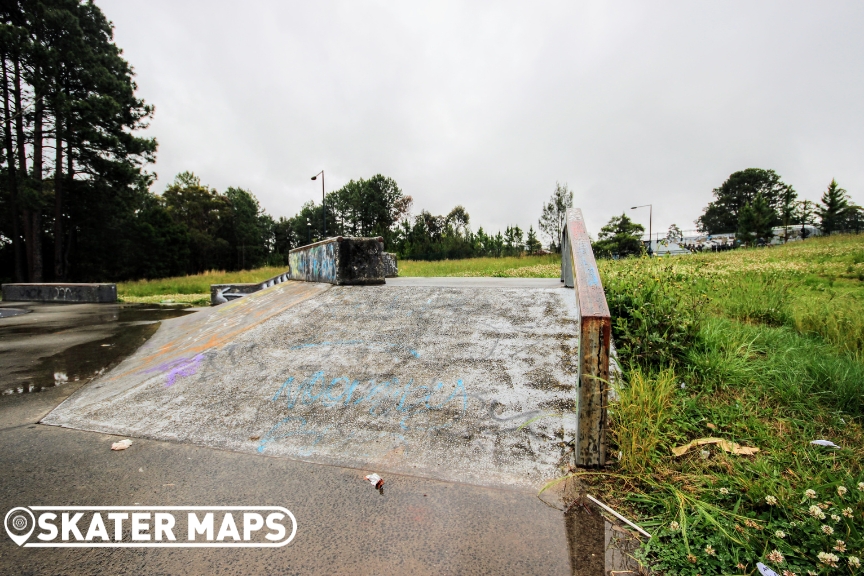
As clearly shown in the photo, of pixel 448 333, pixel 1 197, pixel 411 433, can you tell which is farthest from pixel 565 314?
pixel 1 197

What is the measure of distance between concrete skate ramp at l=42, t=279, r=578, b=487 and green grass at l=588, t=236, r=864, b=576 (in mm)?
484

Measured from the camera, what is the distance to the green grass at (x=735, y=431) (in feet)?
5.54

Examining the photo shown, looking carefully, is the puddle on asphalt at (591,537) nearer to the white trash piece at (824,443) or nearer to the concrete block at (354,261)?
the white trash piece at (824,443)

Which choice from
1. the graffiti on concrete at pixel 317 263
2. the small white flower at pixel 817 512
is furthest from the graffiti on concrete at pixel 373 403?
the graffiti on concrete at pixel 317 263

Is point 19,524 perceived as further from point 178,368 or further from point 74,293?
point 74,293

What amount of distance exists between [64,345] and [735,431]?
27.5 feet

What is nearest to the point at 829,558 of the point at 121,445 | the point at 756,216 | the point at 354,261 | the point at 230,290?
the point at 121,445

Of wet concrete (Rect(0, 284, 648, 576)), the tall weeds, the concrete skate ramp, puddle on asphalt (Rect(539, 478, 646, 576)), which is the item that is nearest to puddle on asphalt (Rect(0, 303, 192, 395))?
the concrete skate ramp

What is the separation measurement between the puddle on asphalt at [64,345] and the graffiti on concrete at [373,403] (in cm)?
282

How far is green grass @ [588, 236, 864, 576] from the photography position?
169 cm

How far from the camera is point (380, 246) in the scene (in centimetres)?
611

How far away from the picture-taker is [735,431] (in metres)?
2.51


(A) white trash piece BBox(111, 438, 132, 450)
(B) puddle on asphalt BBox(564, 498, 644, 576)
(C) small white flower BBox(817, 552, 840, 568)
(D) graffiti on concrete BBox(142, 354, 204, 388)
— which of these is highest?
(D) graffiti on concrete BBox(142, 354, 204, 388)

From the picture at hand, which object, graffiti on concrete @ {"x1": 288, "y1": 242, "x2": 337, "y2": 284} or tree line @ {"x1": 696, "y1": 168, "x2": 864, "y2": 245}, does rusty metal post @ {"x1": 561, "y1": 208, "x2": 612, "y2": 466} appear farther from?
tree line @ {"x1": 696, "y1": 168, "x2": 864, "y2": 245}
